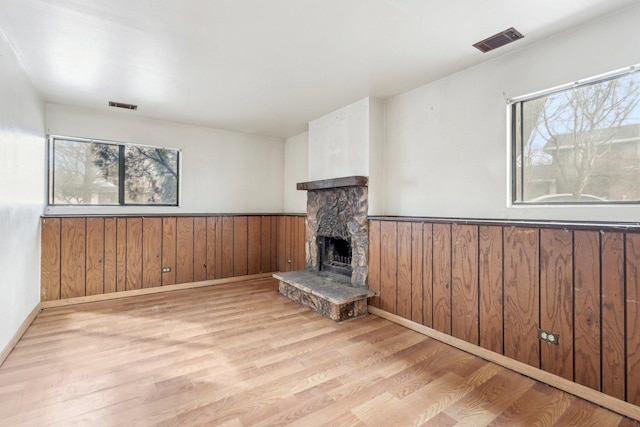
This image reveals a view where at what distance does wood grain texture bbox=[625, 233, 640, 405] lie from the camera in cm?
174

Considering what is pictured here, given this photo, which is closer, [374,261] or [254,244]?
[374,261]

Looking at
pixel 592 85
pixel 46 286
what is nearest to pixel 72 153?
pixel 46 286

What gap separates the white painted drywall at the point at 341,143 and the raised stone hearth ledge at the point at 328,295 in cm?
140

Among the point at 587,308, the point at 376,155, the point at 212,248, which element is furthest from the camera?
the point at 212,248

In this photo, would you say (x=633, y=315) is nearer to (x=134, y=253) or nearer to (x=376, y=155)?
(x=376, y=155)

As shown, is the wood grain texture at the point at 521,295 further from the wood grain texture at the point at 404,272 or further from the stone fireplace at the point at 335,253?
the stone fireplace at the point at 335,253

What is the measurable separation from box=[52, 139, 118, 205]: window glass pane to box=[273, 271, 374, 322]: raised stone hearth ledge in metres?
2.77

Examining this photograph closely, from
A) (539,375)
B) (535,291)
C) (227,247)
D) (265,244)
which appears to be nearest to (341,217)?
(265,244)

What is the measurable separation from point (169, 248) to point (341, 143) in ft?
9.72

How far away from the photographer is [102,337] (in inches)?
110

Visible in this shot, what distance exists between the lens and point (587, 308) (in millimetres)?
1929

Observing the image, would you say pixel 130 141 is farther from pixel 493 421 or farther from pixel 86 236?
pixel 493 421

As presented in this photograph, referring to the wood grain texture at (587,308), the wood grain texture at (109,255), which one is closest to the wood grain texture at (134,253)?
the wood grain texture at (109,255)

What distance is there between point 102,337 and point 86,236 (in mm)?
1728
